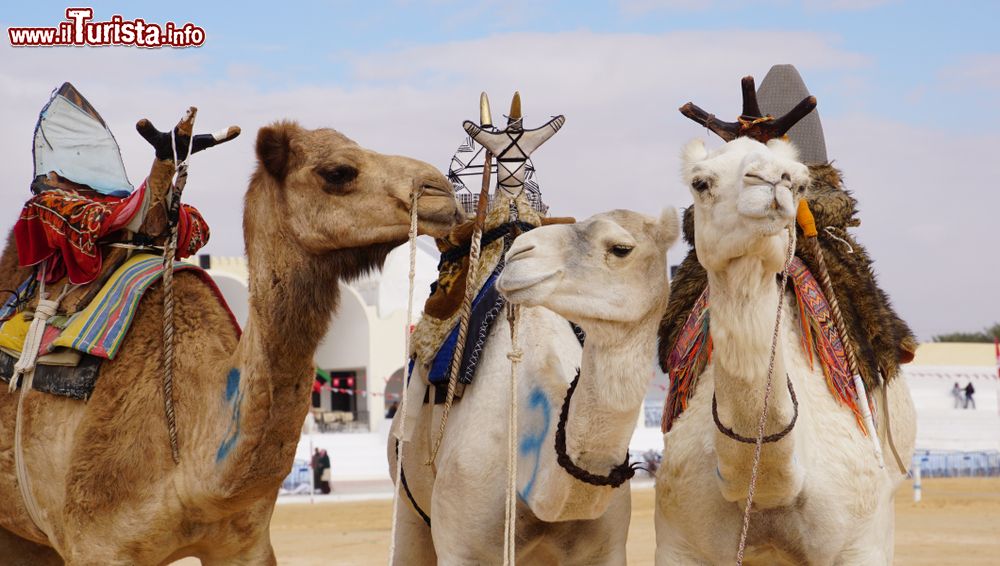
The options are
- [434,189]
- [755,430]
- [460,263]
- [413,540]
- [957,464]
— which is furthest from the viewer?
[957,464]

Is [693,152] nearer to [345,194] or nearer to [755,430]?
[755,430]

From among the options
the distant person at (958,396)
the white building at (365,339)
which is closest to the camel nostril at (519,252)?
the white building at (365,339)

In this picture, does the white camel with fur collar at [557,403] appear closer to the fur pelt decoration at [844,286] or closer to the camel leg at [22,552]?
the fur pelt decoration at [844,286]

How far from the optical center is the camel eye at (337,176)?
4871 mm

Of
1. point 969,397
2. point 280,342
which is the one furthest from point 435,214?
point 969,397

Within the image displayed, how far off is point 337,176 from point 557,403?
1.24 metres

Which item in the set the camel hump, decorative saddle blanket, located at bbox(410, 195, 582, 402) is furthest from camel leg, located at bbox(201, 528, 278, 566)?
the camel hump

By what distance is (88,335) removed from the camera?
5.42m

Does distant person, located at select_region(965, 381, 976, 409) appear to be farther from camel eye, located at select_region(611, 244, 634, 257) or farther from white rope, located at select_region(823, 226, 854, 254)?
camel eye, located at select_region(611, 244, 634, 257)

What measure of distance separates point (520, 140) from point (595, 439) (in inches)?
63.3

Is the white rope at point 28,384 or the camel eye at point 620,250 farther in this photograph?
the white rope at point 28,384

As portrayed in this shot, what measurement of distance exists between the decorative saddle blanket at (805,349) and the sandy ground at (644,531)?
7.84 m

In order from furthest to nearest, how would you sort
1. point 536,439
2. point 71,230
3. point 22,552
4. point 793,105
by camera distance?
1. point 793,105
2. point 22,552
3. point 71,230
4. point 536,439

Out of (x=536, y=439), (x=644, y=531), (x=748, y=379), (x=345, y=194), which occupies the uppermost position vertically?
(x=345, y=194)
